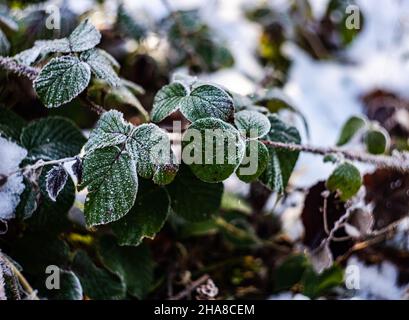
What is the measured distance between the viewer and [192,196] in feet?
Answer: 2.99

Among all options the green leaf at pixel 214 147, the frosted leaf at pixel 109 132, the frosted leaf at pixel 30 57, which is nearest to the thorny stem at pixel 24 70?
the frosted leaf at pixel 30 57

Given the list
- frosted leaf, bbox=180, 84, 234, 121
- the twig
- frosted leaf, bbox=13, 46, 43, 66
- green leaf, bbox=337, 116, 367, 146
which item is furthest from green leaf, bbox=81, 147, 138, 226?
green leaf, bbox=337, 116, 367, 146

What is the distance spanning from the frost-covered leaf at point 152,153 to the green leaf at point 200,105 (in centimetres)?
5

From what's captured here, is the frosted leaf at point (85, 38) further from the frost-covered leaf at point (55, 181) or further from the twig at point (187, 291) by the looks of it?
the twig at point (187, 291)

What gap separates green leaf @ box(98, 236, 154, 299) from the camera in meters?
0.96

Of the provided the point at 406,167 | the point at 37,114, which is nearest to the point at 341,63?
the point at 406,167

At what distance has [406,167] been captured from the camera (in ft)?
3.37

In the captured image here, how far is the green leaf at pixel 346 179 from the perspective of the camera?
0.88 m

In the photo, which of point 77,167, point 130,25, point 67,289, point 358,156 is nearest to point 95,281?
point 67,289

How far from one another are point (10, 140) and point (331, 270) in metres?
0.68

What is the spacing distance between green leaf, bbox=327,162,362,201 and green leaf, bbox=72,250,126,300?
0.43 m

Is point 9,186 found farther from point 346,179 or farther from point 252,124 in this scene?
point 346,179

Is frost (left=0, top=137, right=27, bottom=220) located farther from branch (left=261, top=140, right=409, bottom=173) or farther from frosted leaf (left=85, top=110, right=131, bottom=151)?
branch (left=261, top=140, right=409, bottom=173)
